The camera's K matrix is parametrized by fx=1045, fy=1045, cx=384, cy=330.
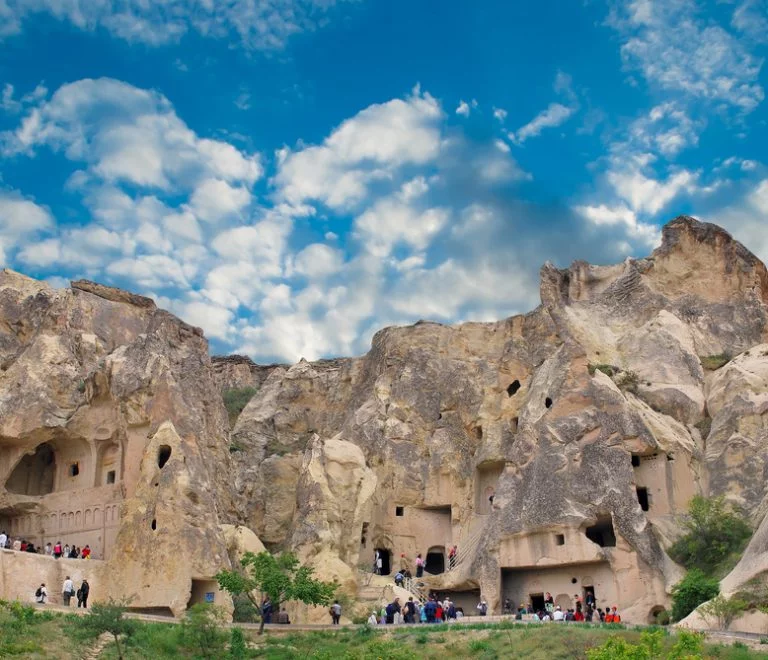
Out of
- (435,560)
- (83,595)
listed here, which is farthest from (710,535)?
(83,595)

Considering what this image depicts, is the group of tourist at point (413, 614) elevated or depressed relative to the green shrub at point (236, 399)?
depressed

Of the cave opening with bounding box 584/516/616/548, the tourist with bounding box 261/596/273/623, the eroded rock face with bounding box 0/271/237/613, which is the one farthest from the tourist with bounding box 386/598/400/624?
the cave opening with bounding box 584/516/616/548

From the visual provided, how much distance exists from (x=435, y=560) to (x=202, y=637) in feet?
64.5

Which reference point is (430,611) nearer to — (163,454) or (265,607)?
(265,607)

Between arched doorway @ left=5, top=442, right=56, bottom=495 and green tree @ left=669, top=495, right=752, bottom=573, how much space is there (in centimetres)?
2380

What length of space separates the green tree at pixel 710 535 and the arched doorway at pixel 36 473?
2380cm

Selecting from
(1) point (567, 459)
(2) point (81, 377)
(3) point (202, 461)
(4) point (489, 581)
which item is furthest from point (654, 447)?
(2) point (81, 377)

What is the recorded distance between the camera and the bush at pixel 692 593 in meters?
32.4

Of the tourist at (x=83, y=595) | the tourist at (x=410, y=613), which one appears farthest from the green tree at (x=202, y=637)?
the tourist at (x=410, y=613)

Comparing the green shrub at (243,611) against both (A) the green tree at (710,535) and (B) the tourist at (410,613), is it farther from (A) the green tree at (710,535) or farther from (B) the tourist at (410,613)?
(A) the green tree at (710,535)

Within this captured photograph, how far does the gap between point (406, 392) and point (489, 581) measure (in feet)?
39.3

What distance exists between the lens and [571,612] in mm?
37094

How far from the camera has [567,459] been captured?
129ft

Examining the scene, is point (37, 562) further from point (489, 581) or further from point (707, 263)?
point (707, 263)
